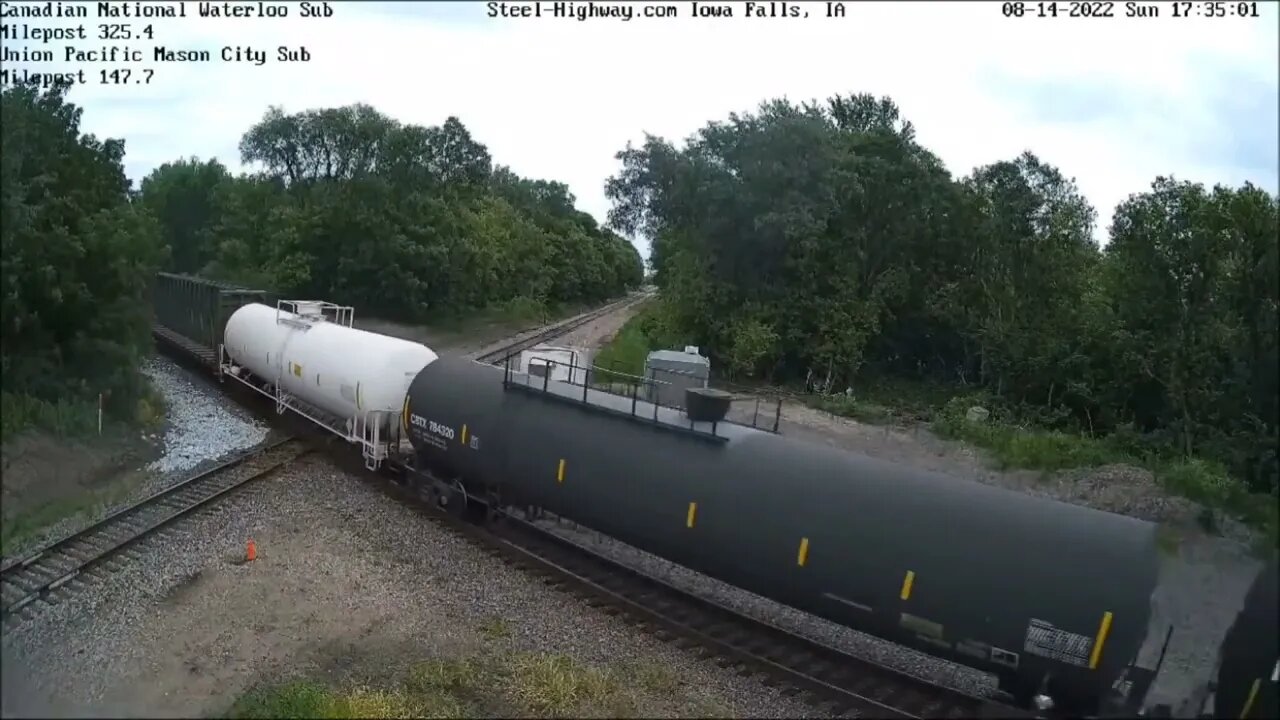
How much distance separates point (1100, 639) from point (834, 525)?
2.72 metres

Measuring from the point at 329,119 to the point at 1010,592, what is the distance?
41573 millimetres

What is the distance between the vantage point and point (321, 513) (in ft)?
48.4

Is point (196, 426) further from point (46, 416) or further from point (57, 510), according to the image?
point (46, 416)

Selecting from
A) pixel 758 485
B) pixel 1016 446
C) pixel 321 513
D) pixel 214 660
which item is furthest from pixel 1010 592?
pixel 1016 446

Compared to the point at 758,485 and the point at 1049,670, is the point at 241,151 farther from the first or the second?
the point at 1049,670

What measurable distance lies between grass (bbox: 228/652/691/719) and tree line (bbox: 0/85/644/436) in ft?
14.2

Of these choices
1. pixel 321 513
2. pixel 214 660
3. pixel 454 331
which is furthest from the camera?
pixel 454 331

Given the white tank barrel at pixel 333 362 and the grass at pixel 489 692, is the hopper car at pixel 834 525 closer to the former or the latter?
the white tank barrel at pixel 333 362

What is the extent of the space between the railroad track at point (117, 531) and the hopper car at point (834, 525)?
13.5 feet

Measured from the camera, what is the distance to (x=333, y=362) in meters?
16.6

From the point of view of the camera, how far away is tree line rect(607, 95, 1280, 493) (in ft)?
76.3

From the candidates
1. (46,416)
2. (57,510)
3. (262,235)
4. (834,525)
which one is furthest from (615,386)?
(262,235)

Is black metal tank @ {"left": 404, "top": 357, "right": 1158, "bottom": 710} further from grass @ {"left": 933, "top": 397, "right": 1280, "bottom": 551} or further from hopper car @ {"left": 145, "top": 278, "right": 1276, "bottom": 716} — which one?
grass @ {"left": 933, "top": 397, "right": 1280, "bottom": 551}

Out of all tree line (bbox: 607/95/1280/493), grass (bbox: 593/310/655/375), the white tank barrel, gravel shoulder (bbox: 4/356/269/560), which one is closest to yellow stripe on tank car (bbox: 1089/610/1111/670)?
gravel shoulder (bbox: 4/356/269/560)
